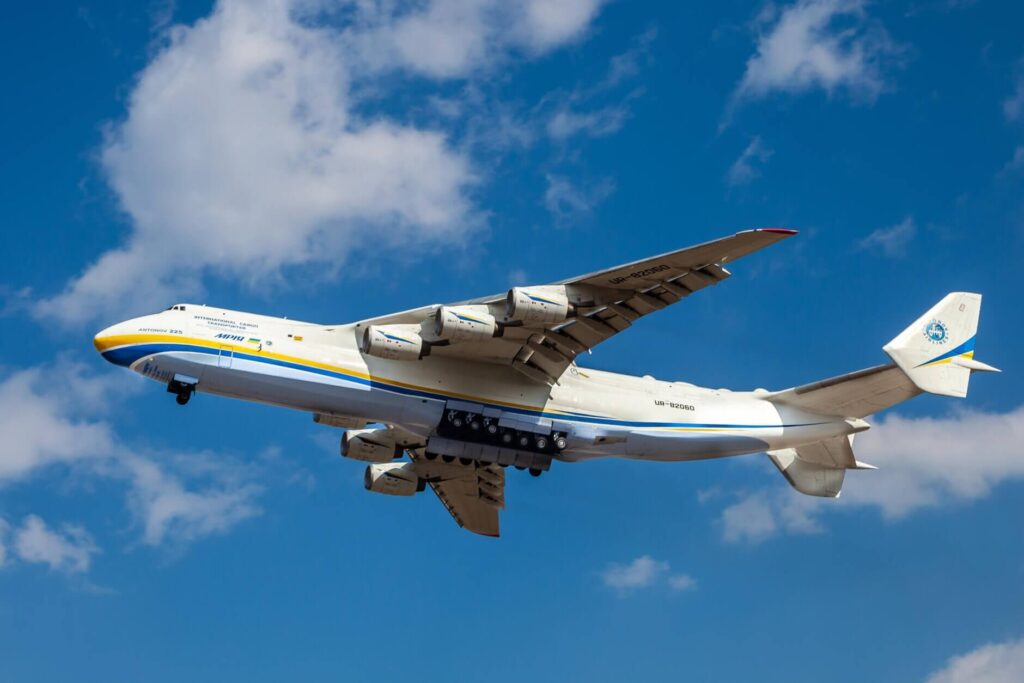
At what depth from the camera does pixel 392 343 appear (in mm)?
24344

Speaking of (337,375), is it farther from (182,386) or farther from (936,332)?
(936,332)

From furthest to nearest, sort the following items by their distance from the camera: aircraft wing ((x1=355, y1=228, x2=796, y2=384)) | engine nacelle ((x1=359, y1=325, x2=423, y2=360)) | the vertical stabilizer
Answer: the vertical stabilizer, engine nacelle ((x1=359, y1=325, x2=423, y2=360)), aircraft wing ((x1=355, y1=228, x2=796, y2=384))

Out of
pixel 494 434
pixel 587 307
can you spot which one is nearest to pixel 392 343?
pixel 494 434

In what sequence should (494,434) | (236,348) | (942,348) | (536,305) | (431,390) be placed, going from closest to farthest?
(536,305) < (236,348) < (431,390) < (494,434) < (942,348)

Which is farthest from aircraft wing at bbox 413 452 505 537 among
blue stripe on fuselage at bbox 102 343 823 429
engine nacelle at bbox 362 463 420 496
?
blue stripe on fuselage at bbox 102 343 823 429

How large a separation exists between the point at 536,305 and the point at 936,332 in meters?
8.04

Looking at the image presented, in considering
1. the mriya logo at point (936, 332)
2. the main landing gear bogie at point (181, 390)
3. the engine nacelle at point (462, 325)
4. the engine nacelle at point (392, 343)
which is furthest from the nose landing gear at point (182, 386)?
the mriya logo at point (936, 332)

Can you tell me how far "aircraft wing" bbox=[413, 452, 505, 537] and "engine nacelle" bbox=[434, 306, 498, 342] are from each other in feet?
18.6

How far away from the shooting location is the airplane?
78.5ft

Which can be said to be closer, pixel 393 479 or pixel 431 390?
pixel 431 390

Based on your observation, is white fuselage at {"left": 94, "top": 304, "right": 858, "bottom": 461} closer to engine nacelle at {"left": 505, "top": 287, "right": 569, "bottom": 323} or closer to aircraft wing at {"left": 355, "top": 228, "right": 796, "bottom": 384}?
aircraft wing at {"left": 355, "top": 228, "right": 796, "bottom": 384}

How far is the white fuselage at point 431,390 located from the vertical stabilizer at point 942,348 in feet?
6.66

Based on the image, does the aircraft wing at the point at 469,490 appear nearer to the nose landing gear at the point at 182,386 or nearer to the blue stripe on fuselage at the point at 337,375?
the blue stripe on fuselage at the point at 337,375

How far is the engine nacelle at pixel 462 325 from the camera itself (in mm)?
23844
